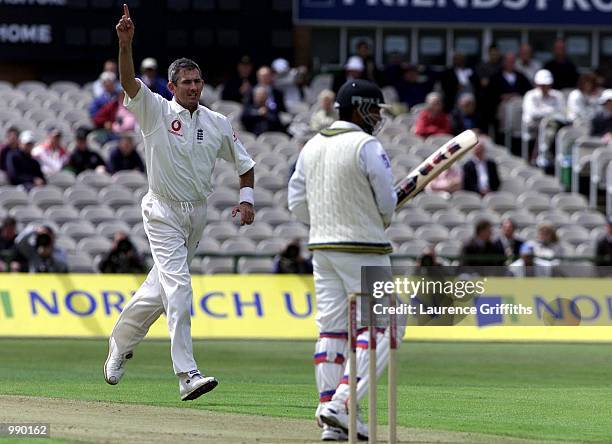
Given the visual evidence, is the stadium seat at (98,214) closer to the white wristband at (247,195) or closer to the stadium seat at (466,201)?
the stadium seat at (466,201)

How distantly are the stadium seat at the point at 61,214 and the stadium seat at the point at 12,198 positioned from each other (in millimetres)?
378

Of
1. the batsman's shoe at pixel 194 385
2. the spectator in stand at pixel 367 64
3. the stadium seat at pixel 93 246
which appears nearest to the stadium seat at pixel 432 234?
the stadium seat at pixel 93 246

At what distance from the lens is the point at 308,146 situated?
29.1 feet

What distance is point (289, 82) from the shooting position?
992 inches

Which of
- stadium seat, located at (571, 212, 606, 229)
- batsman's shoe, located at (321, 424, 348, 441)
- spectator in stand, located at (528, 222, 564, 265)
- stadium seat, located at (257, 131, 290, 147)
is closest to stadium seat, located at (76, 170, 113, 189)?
stadium seat, located at (257, 131, 290, 147)

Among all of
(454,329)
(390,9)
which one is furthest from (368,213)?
(390,9)

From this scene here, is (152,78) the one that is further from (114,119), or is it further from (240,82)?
(240,82)

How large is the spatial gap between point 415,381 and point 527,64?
46.2 ft

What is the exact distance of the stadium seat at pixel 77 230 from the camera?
20172 mm

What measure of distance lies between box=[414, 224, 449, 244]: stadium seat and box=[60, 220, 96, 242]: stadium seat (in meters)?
4.35

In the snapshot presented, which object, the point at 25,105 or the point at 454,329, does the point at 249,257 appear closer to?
the point at 454,329

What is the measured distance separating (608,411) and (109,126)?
13547 millimetres

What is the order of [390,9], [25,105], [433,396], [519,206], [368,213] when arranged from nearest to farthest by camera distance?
[368,213] → [433,396] → [519,206] → [25,105] → [390,9]

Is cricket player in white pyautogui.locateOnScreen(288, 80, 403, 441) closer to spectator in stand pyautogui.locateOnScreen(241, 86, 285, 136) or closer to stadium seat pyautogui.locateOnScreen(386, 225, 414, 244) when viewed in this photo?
stadium seat pyautogui.locateOnScreen(386, 225, 414, 244)
